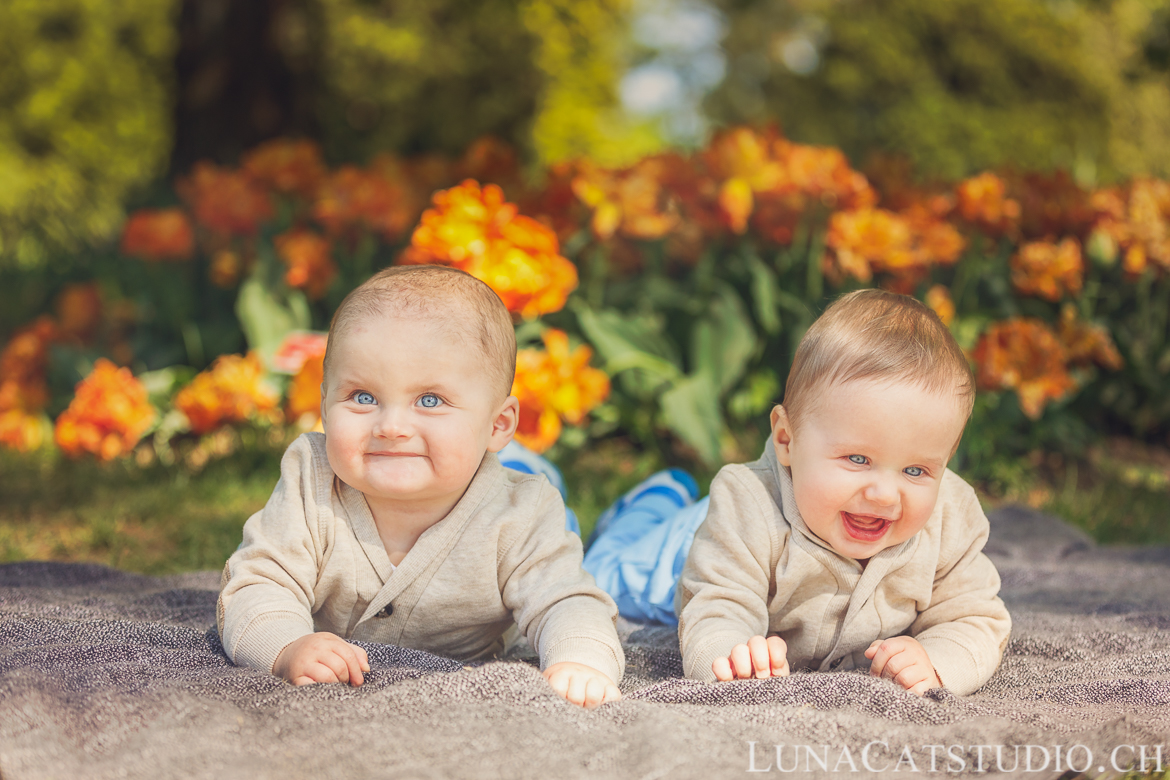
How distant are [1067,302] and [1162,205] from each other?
53 cm

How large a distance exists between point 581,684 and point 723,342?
226 cm

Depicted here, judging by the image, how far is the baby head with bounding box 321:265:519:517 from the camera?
1695 mm

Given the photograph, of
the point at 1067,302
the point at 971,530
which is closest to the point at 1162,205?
the point at 1067,302

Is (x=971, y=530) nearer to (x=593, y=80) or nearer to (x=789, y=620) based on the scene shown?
(x=789, y=620)

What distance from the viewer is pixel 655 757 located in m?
1.33

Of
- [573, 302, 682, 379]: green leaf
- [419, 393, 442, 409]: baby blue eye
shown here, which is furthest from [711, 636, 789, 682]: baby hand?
[573, 302, 682, 379]: green leaf

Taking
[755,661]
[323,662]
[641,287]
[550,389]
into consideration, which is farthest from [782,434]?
[641,287]

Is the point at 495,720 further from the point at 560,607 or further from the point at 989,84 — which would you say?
the point at 989,84

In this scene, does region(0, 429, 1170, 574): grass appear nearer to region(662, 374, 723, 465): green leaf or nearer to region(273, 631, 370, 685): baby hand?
region(662, 374, 723, 465): green leaf

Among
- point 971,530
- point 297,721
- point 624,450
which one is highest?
point 971,530

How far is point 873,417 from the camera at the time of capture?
166 cm

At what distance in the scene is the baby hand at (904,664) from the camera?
170 cm

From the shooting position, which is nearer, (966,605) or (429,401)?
(429,401)

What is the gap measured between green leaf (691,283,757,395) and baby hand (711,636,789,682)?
6.50 feet
